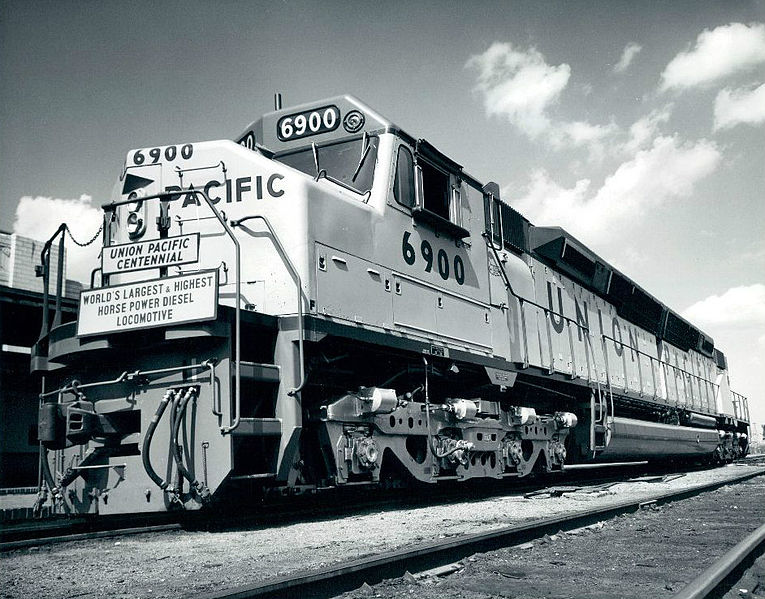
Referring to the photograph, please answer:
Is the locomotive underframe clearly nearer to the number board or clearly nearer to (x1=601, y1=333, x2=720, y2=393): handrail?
the number board

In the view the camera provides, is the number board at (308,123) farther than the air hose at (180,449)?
Yes

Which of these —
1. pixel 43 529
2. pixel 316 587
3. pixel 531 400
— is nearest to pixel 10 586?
pixel 316 587

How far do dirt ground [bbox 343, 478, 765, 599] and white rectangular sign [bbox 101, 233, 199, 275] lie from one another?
10.1 ft

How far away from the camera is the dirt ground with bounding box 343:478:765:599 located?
135 inches

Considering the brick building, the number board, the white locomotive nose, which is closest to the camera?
the white locomotive nose

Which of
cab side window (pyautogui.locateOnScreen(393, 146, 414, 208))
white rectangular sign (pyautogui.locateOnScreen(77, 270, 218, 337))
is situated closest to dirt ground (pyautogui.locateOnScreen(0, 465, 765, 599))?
white rectangular sign (pyautogui.locateOnScreen(77, 270, 218, 337))

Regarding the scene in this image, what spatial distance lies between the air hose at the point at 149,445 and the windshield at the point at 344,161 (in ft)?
9.14

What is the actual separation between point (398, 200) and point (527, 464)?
3.96 m

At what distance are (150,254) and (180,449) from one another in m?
1.62

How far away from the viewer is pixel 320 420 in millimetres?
6023

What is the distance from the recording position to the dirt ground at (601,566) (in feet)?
11.3

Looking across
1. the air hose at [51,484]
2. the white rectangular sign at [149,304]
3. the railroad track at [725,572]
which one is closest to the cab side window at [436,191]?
the white rectangular sign at [149,304]

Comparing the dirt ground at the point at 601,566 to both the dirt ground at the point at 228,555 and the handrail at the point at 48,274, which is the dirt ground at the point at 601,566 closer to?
the dirt ground at the point at 228,555

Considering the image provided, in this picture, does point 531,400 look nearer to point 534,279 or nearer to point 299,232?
point 534,279
